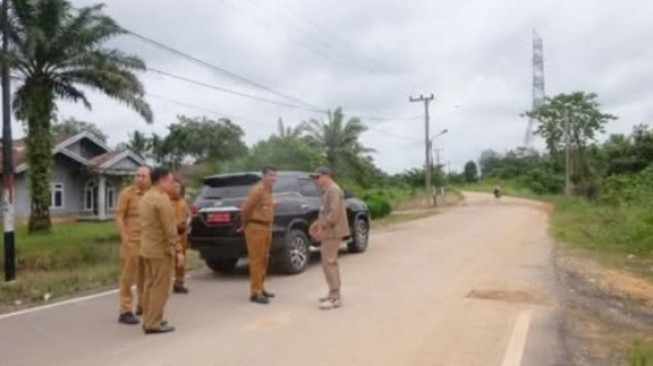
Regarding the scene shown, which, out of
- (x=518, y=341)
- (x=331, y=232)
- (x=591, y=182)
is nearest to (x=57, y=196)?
(x=331, y=232)

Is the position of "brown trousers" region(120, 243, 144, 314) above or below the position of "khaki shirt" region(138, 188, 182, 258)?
below

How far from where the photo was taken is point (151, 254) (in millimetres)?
7383

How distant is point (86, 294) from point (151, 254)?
349cm

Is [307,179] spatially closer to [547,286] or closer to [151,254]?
[547,286]

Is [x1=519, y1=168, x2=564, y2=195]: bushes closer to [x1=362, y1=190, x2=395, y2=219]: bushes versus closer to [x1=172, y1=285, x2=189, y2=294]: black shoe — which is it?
[x1=362, y1=190, x2=395, y2=219]: bushes

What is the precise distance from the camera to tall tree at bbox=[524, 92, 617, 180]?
212 feet

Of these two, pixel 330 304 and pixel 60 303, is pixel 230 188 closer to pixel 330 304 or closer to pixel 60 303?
pixel 60 303

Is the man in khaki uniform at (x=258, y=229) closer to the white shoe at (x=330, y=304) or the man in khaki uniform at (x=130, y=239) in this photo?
the white shoe at (x=330, y=304)

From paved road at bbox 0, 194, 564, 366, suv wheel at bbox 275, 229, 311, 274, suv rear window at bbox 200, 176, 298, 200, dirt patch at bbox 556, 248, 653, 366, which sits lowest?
dirt patch at bbox 556, 248, 653, 366

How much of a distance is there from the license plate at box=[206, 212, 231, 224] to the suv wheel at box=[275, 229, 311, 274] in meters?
1.07

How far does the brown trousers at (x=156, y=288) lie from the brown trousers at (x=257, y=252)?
1.90 meters

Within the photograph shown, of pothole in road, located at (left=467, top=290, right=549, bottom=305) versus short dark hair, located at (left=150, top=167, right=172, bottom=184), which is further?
pothole in road, located at (left=467, top=290, right=549, bottom=305)

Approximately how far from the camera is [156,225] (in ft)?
24.3

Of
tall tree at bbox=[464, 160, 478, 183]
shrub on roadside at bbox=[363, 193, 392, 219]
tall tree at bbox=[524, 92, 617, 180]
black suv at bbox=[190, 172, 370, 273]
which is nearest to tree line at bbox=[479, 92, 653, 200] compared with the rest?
tall tree at bbox=[524, 92, 617, 180]
